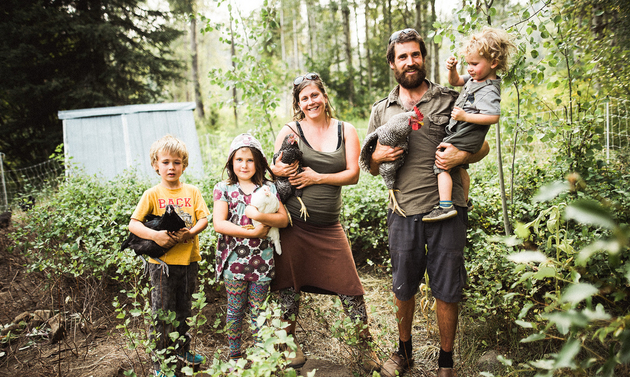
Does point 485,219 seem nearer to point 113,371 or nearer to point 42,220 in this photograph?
point 113,371

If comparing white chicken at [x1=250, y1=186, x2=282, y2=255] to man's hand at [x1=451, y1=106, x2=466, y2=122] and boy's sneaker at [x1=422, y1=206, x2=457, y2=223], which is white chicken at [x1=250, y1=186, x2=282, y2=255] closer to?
boy's sneaker at [x1=422, y1=206, x2=457, y2=223]

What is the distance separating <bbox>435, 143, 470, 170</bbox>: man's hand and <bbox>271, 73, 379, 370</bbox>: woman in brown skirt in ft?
1.96

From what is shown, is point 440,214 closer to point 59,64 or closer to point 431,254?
point 431,254

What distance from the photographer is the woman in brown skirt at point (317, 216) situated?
8.54 feet

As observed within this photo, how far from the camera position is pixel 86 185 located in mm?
4633

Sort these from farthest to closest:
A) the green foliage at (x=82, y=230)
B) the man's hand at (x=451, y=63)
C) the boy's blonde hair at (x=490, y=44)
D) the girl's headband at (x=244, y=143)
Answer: the green foliage at (x=82, y=230), the girl's headband at (x=244, y=143), the man's hand at (x=451, y=63), the boy's blonde hair at (x=490, y=44)

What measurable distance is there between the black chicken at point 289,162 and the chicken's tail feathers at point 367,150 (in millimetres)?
448

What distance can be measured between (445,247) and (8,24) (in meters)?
13.3

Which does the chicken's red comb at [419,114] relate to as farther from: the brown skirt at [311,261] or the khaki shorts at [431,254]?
the brown skirt at [311,261]

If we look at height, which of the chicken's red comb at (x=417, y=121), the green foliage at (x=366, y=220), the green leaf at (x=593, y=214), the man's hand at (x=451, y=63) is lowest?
the green foliage at (x=366, y=220)

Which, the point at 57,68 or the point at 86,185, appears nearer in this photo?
the point at 86,185

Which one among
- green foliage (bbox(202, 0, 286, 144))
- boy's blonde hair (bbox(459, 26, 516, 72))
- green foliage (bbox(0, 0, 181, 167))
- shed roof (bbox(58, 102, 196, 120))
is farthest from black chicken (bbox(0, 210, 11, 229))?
boy's blonde hair (bbox(459, 26, 516, 72))

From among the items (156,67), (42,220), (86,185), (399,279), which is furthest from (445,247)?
(156,67)

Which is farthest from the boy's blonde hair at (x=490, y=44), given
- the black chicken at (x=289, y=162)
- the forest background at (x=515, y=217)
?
the black chicken at (x=289, y=162)
